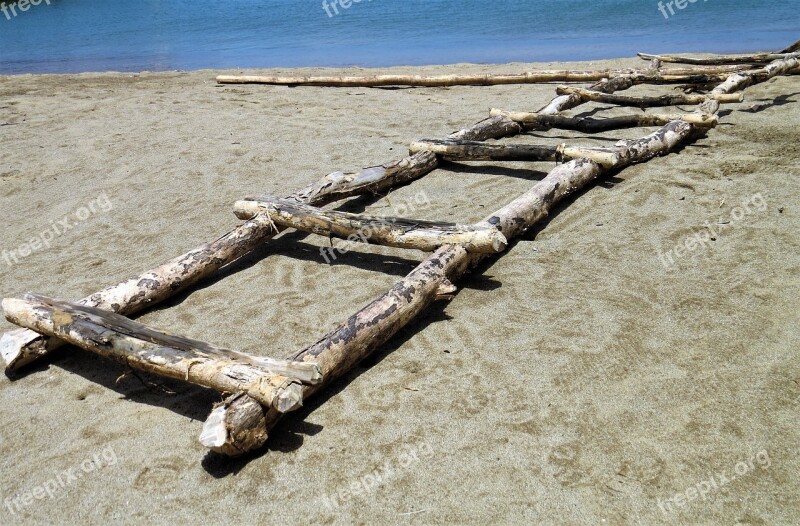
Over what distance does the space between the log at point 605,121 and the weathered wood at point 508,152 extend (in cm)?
129

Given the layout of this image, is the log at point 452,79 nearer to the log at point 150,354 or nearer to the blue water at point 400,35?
the blue water at point 400,35

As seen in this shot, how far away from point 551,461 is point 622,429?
38cm

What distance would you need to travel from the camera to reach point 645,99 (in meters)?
7.98

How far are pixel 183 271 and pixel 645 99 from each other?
5933mm

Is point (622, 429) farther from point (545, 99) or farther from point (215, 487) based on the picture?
point (545, 99)

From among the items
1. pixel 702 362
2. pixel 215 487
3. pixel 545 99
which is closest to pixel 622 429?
pixel 702 362

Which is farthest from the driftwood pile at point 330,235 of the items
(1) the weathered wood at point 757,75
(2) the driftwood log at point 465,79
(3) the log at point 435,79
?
(3) the log at point 435,79

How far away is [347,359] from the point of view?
130 inches

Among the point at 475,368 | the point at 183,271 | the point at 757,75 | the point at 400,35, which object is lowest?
the point at 400,35

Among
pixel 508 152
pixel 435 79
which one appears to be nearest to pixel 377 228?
pixel 508 152

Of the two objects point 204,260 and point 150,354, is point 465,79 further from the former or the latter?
point 150,354

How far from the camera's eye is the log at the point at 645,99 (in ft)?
24.9

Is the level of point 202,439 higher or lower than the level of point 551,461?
higher

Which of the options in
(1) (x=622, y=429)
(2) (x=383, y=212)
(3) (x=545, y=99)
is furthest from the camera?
(3) (x=545, y=99)
